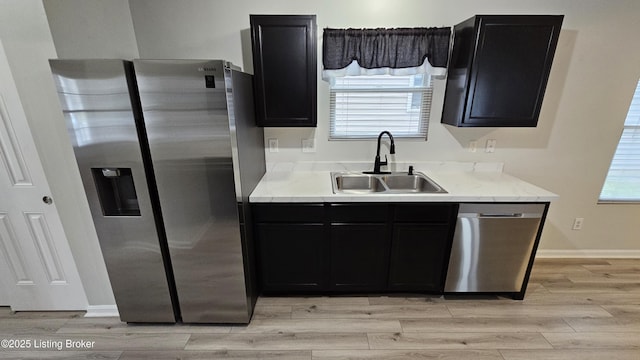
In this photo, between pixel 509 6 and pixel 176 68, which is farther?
pixel 509 6

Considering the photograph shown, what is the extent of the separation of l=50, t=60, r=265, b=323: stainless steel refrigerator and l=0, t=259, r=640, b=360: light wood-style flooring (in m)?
0.16

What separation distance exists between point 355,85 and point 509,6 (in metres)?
1.29

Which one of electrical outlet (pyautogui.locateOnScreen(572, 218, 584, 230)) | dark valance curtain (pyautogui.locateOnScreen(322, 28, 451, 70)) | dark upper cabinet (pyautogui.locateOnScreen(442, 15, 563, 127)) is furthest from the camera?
electrical outlet (pyautogui.locateOnScreen(572, 218, 584, 230))

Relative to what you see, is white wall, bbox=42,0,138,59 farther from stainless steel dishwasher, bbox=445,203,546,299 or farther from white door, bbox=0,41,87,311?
stainless steel dishwasher, bbox=445,203,546,299

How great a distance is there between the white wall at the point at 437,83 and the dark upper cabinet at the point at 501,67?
0.31 meters

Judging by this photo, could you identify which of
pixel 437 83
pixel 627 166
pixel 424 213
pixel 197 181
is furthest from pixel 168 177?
pixel 627 166

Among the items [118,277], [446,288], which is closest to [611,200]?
[446,288]

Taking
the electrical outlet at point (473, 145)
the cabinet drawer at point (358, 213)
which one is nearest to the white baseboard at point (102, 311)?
the cabinet drawer at point (358, 213)

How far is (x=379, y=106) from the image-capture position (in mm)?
2344

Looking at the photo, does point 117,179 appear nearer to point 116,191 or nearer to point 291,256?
point 116,191

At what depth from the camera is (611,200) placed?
2514 millimetres

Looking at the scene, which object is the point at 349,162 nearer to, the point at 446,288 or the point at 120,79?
the point at 446,288

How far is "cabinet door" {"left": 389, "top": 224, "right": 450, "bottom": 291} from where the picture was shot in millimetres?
1960

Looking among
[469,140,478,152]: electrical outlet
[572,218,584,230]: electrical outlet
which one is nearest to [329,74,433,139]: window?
[469,140,478,152]: electrical outlet
